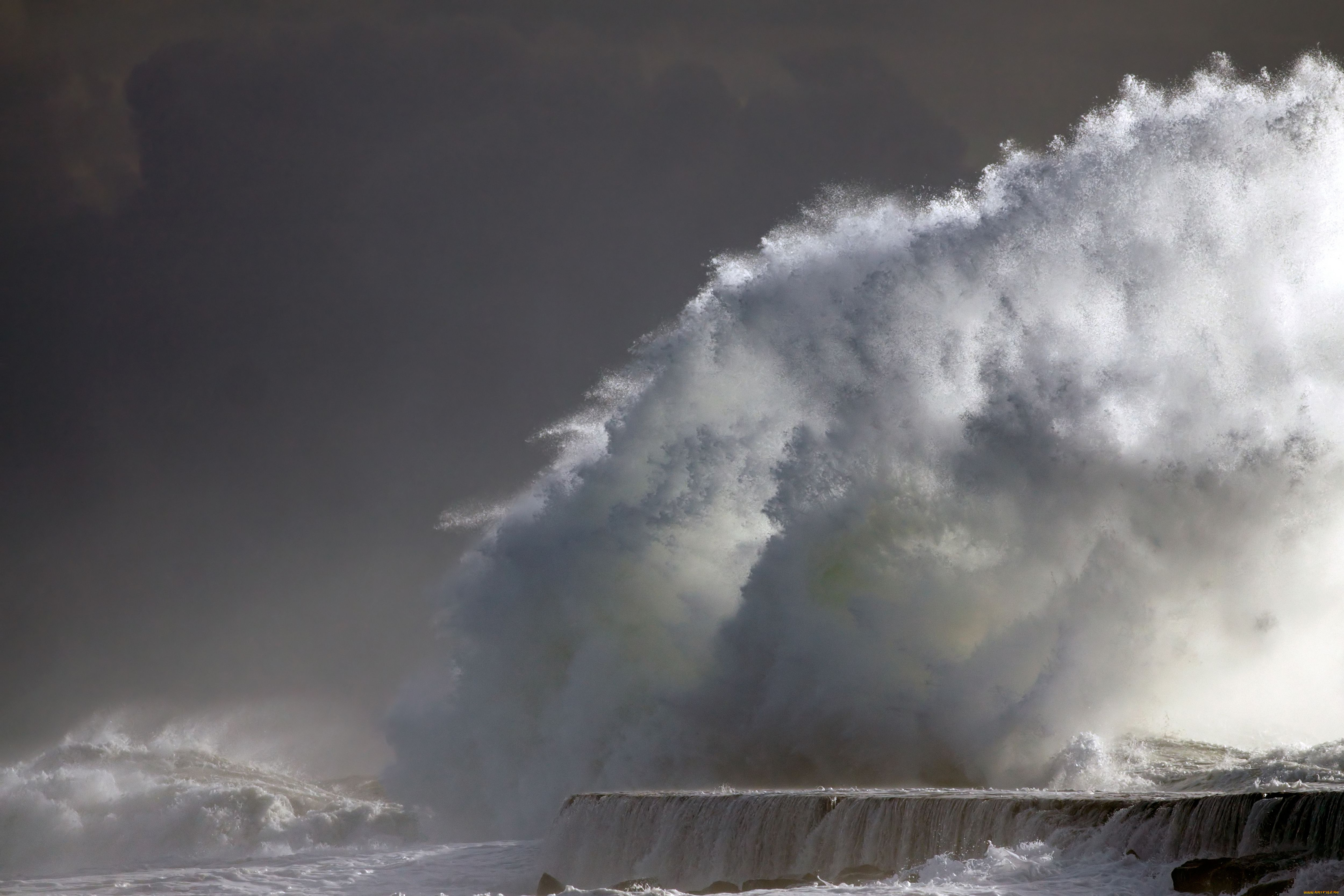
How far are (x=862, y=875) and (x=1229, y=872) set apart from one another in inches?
167

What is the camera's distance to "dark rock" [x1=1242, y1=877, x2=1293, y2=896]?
11.0m

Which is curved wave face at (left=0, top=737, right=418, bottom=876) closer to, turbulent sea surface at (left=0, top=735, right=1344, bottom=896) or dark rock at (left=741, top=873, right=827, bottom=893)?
turbulent sea surface at (left=0, top=735, right=1344, bottom=896)

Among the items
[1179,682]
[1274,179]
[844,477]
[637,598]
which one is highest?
[1274,179]

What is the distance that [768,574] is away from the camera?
25.9 m

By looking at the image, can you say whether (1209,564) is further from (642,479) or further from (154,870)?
(154,870)

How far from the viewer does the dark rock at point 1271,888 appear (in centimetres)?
1104

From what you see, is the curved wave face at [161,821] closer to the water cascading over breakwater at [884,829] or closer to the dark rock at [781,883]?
the water cascading over breakwater at [884,829]

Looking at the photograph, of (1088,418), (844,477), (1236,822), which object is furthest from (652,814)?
(1088,418)

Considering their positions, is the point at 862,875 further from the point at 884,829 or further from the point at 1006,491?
the point at 1006,491

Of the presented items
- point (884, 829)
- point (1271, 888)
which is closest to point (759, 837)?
point (884, 829)

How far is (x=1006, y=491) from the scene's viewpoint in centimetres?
2411

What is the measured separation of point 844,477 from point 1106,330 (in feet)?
18.4

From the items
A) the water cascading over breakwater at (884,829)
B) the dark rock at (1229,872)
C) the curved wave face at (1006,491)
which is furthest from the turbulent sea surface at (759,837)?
the curved wave face at (1006,491)

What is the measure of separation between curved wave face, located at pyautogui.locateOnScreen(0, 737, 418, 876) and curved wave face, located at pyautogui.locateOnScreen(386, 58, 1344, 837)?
15.1 feet
